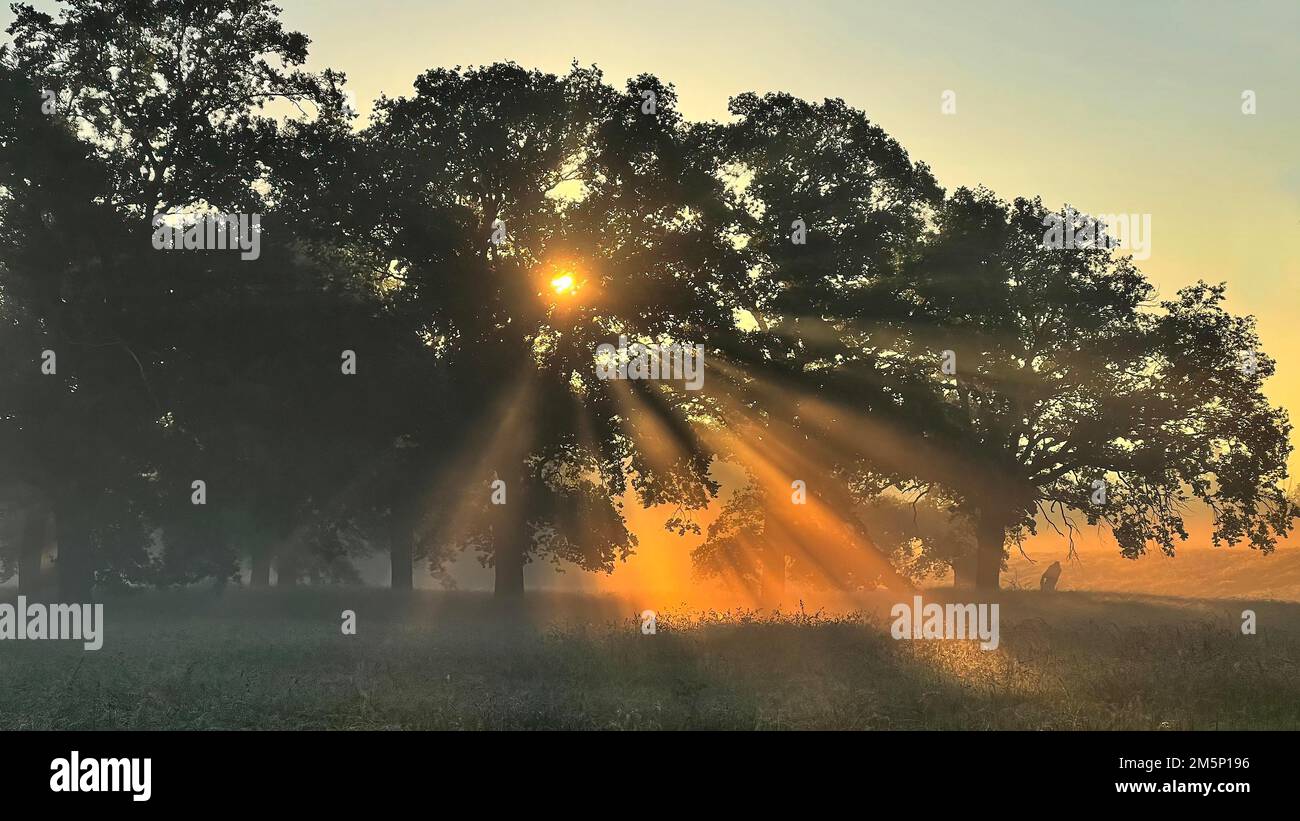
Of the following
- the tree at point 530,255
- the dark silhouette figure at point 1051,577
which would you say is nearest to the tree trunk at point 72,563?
the tree at point 530,255

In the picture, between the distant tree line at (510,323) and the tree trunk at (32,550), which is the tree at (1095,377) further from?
the tree trunk at (32,550)

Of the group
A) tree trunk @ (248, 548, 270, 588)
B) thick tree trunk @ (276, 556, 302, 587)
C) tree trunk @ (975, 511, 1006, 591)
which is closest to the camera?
tree trunk @ (975, 511, 1006, 591)

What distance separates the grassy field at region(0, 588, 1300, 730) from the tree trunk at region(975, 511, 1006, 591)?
55.3ft

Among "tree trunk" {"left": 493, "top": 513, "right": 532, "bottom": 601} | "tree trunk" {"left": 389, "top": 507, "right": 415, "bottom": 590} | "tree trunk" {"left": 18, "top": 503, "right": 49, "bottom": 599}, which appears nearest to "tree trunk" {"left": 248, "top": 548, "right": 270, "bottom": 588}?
"tree trunk" {"left": 389, "top": 507, "right": 415, "bottom": 590}

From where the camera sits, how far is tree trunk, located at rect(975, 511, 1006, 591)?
43.7 meters

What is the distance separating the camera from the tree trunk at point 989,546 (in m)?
43.7

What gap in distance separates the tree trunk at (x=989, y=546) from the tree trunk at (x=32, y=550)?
35.1m

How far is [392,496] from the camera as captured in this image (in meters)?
33.4

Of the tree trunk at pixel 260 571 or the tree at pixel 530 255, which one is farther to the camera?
the tree trunk at pixel 260 571

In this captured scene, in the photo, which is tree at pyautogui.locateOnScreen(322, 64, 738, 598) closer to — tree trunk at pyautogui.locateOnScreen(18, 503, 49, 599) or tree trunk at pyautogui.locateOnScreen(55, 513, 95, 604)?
tree trunk at pyautogui.locateOnScreen(55, 513, 95, 604)
